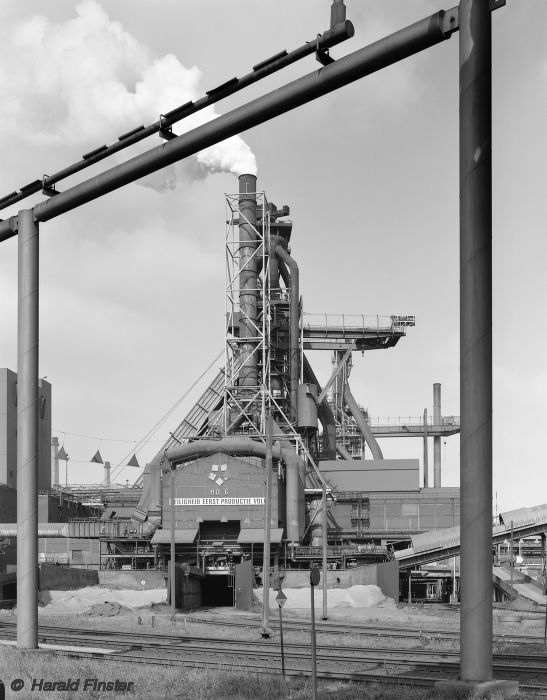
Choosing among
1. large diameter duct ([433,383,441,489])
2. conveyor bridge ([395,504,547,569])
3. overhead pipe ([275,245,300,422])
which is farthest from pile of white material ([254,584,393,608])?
large diameter duct ([433,383,441,489])

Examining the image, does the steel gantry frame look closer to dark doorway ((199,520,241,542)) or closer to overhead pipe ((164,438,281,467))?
overhead pipe ((164,438,281,467))

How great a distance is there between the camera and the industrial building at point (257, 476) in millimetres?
78812

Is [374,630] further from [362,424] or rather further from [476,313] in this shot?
[362,424]

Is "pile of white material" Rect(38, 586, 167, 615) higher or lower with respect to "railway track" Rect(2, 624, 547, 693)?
lower

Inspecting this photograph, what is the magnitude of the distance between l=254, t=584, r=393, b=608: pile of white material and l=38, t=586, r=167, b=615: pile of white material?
7286 millimetres

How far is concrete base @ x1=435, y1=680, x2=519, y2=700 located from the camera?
14.8 metres

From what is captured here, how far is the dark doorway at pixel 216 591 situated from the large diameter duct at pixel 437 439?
44.7 metres

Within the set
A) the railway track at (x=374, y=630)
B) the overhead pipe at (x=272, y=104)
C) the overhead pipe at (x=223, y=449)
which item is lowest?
the railway track at (x=374, y=630)

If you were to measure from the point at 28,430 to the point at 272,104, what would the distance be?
358 inches

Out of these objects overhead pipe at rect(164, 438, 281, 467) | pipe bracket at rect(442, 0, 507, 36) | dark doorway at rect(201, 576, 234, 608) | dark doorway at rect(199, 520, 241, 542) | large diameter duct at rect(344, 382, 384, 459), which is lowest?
dark doorway at rect(201, 576, 234, 608)

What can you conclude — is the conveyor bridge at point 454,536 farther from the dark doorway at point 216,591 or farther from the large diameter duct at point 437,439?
the large diameter duct at point 437,439

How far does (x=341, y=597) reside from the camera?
6338cm


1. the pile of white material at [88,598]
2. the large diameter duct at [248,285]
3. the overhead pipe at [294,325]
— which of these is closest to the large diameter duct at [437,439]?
the overhead pipe at [294,325]

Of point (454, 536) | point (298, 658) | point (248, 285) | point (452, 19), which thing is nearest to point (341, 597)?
point (454, 536)
